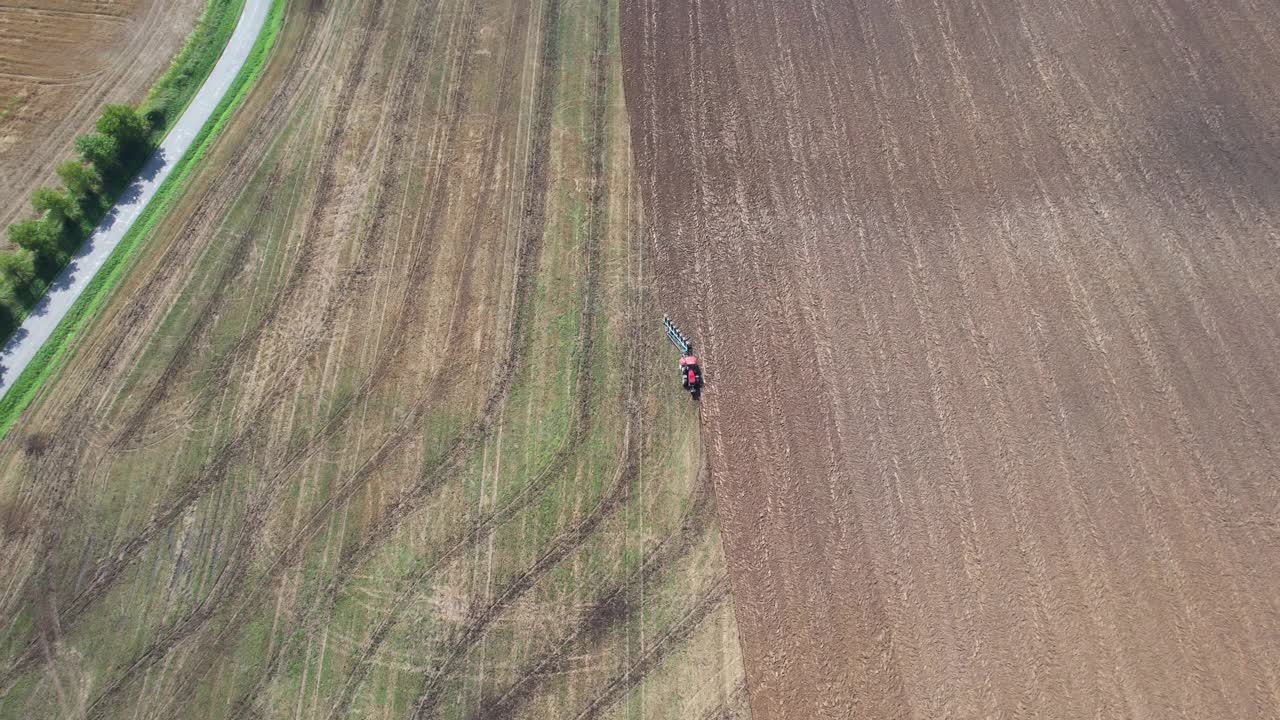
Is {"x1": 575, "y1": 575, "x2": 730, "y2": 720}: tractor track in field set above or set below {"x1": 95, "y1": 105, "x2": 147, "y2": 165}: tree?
below

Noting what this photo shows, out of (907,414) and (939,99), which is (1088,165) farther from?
(907,414)

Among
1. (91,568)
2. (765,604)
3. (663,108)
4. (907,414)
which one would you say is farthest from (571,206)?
(91,568)

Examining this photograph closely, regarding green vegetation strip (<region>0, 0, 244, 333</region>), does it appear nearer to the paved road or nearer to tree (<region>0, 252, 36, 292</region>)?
tree (<region>0, 252, 36, 292</region>)

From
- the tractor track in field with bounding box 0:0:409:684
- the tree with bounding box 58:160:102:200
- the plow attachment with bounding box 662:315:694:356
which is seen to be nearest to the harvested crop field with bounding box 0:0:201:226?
the tree with bounding box 58:160:102:200

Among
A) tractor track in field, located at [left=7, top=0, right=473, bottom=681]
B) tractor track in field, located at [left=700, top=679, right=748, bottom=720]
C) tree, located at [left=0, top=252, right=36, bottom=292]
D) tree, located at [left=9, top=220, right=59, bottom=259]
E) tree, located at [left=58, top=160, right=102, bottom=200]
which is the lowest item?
tractor track in field, located at [left=700, top=679, right=748, bottom=720]

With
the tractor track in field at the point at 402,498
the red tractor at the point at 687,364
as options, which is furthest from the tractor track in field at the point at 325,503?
the red tractor at the point at 687,364

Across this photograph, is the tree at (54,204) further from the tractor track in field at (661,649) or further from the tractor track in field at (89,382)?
the tractor track in field at (661,649)

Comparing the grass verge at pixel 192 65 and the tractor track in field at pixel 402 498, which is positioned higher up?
the grass verge at pixel 192 65
